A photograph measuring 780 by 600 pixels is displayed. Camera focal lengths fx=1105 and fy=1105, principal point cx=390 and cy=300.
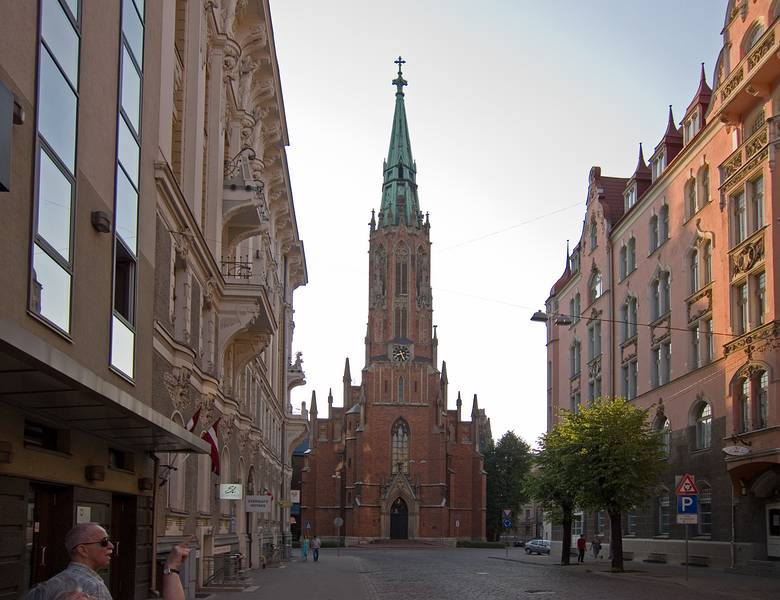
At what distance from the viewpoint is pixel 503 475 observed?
4722 inches

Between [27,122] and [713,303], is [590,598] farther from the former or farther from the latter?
[27,122]

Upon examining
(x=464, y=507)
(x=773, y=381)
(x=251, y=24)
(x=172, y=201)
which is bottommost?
(x=464, y=507)

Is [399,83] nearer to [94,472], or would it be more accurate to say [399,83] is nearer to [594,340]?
[594,340]

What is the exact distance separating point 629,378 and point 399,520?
2314 inches

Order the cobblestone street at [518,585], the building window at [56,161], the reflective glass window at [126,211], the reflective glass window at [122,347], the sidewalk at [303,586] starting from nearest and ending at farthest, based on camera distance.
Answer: the building window at [56,161], the reflective glass window at [122,347], the reflective glass window at [126,211], the sidewalk at [303,586], the cobblestone street at [518,585]

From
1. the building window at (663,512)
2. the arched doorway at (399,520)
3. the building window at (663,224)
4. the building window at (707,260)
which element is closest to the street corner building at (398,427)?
the arched doorway at (399,520)

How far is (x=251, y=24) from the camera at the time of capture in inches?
1159

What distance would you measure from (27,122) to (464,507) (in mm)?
98149

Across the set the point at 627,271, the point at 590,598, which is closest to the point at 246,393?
the point at 590,598

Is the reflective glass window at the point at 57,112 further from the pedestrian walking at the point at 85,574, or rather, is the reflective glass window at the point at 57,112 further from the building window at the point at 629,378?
the building window at the point at 629,378

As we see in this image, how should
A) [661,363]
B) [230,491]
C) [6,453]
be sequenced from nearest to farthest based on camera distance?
[6,453], [230,491], [661,363]

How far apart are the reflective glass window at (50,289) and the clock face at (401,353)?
312 feet

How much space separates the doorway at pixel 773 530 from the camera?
30.4 metres

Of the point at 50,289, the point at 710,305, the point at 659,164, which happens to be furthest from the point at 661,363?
the point at 50,289
